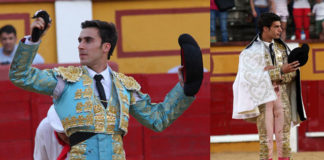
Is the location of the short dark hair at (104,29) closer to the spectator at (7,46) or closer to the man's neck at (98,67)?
the man's neck at (98,67)

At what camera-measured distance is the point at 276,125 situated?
5949 mm

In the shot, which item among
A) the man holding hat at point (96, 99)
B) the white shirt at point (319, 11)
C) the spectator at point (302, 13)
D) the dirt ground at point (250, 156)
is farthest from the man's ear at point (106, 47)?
the white shirt at point (319, 11)

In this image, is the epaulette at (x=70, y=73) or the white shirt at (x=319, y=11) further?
the white shirt at (x=319, y=11)

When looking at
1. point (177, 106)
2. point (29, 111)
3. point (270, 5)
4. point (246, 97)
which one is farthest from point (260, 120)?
point (270, 5)

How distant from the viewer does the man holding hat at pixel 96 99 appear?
9.87 ft

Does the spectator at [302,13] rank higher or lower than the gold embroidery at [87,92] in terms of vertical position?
higher

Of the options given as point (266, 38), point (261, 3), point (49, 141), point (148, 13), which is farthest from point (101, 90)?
point (261, 3)

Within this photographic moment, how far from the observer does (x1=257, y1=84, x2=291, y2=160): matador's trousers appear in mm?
5883

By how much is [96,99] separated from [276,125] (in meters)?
3.18

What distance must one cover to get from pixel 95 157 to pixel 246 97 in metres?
3.29

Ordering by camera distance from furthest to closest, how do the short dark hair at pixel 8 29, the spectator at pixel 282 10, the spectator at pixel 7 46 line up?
the spectator at pixel 282 10
the short dark hair at pixel 8 29
the spectator at pixel 7 46

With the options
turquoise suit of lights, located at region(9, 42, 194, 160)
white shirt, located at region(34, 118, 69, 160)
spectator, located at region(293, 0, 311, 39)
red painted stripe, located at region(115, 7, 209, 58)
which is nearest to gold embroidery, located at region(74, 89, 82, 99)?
turquoise suit of lights, located at region(9, 42, 194, 160)

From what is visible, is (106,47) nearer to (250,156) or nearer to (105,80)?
(105,80)

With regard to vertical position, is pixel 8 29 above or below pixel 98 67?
above
